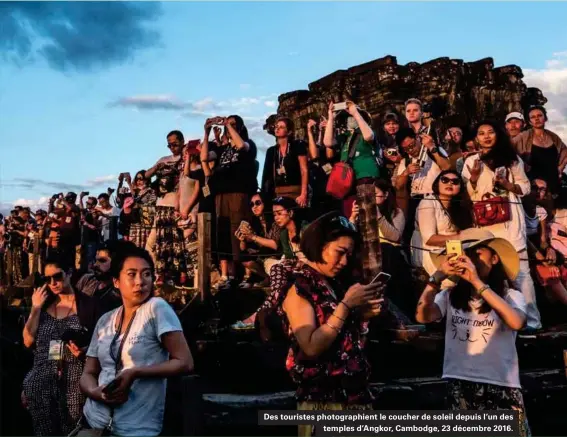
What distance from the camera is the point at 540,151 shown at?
9.61 metres

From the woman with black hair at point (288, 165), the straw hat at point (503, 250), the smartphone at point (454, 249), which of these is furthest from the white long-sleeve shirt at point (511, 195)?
the smartphone at point (454, 249)

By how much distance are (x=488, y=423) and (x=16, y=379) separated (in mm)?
6747

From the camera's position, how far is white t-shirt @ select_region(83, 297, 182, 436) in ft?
12.7

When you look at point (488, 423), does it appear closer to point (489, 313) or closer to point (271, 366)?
point (489, 313)

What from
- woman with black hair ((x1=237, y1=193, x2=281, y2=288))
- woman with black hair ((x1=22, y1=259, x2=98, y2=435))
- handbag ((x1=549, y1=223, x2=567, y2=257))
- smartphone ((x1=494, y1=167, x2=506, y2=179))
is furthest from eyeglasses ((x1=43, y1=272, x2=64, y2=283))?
handbag ((x1=549, y1=223, x2=567, y2=257))

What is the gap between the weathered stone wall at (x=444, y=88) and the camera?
16.9 m

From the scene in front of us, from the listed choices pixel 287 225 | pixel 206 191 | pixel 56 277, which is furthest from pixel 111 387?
pixel 206 191

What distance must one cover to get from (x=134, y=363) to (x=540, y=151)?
23.8 ft

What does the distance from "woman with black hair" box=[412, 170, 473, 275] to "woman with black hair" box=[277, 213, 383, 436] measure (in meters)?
3.70

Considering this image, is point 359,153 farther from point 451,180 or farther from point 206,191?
point 206,191

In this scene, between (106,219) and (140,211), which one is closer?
(140,211)

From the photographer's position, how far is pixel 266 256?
8414mm

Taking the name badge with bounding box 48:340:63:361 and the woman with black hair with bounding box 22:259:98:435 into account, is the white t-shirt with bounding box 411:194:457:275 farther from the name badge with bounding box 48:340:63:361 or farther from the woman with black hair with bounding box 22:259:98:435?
the name badge with bounding box 48:340:63:361

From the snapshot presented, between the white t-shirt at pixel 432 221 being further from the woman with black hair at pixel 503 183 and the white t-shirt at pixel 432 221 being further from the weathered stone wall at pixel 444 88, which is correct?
the weathered stone wall at pixel 444 88
